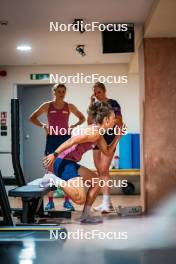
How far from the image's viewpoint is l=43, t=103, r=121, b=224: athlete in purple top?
4.75m

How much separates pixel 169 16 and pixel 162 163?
71.0 inches

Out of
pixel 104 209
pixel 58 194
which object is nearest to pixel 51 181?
pixel 104 209

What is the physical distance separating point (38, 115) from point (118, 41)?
4.20 feet

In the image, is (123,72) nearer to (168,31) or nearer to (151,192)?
(168,31)

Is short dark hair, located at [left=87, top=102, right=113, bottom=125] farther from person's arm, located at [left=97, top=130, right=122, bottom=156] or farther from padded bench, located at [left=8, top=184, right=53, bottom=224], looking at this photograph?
padded bench, located at [left=8, top=184, right=53, bottom=224]

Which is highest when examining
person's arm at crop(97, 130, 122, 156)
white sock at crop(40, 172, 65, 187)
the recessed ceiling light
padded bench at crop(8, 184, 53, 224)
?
the recessed ceiling light

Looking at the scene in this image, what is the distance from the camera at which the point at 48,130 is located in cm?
514

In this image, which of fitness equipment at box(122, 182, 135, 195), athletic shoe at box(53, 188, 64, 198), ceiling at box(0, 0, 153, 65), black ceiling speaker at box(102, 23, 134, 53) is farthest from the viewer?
fitness equipment at box(122, 182, 135, 195)

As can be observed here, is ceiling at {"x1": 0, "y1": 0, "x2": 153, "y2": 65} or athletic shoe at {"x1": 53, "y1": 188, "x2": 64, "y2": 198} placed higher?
ceiling at {"x1": 0, "y1": 0, "x2": 153, "y2": 65}

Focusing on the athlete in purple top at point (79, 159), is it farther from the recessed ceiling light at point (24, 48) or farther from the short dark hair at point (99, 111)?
the recessed ceiling light at point (24, 48)

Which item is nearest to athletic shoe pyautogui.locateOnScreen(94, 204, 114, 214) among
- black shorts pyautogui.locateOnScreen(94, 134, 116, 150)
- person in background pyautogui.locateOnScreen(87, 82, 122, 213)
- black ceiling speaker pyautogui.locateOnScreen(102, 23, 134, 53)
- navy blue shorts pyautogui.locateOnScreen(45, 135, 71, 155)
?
person in background pyautogui.locateOnScreen(87, 82, 122, 213)

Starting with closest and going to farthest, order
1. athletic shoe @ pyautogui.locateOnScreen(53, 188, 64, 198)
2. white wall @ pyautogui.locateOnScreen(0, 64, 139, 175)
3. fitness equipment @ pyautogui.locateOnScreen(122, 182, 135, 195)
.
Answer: athletic shoe @ pyautogui.locateOnScreen(53, 188, 64, 198), white wall @ pyautogui.locateOnScreen(0, 64, 139, 175), fitness equipment @ pyautogui.locateOnScreen(122, 182, 135, 195)

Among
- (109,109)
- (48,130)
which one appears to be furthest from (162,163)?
(48,130)

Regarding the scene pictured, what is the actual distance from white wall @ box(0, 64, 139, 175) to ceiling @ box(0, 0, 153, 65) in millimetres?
100
